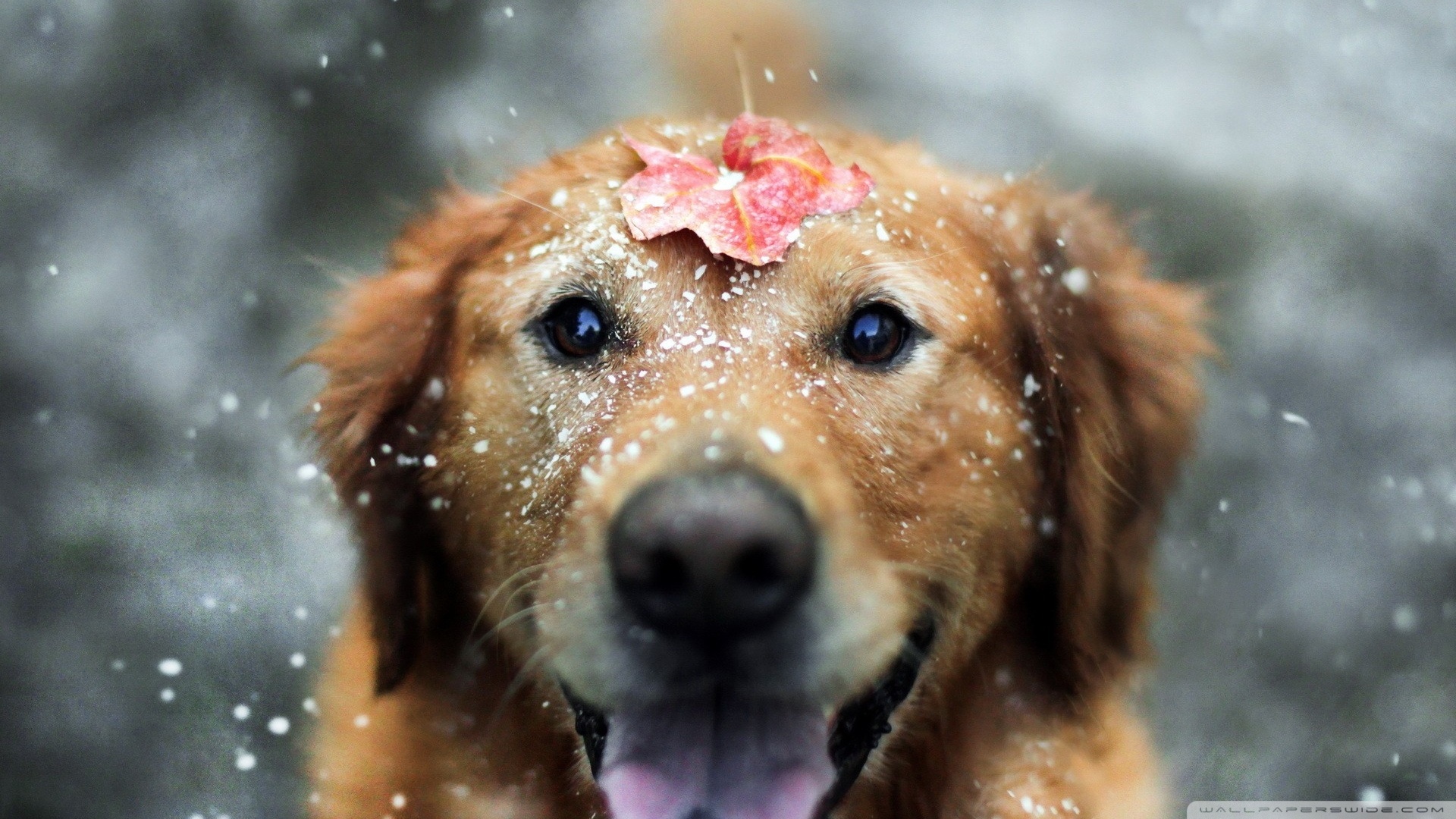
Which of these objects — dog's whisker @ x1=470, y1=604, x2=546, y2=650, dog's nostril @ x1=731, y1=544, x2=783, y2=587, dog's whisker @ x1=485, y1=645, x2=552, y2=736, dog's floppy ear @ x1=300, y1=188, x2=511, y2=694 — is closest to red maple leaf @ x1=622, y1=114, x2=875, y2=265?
dog's floppy ear @ x1=300, y1=188, x2=511, y2=694

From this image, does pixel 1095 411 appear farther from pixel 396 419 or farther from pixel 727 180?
pixel 396 419

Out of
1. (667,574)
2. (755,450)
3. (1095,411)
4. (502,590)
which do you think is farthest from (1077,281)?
(502,590)

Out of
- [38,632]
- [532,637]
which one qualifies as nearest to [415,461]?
[532,637]

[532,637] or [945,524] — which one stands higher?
[945,524]

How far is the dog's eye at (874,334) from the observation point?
1.86m

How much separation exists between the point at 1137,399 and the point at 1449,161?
2635 millimetres

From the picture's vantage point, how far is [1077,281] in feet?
7.57

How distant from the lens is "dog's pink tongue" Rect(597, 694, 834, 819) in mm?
1632

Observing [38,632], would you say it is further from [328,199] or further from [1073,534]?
[1073,534]

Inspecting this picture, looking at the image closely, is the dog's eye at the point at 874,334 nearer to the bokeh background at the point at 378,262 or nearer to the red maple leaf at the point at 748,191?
the red maple leaf at the point at 748,191

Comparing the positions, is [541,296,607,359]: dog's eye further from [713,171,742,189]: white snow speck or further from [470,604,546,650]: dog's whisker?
[470,604,546,650]: dog's whisker

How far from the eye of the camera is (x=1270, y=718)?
3686mm

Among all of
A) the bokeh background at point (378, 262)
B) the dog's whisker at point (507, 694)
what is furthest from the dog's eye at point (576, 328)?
the bokeh background at point (378, 262)

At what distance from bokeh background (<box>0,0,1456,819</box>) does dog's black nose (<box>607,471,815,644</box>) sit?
6.95 feet
